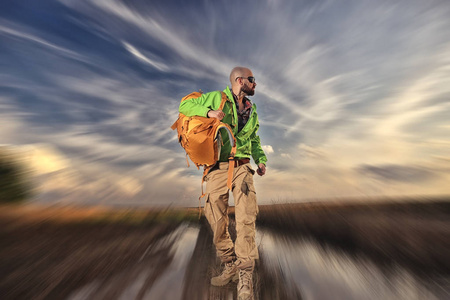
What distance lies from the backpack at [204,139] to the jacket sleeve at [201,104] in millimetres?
57

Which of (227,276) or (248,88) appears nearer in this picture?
(227,276)

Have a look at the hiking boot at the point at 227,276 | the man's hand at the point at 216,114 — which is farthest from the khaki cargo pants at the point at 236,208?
the man's hand at the point at 216,114

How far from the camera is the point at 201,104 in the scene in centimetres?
348

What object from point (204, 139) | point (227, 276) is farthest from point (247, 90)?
point (227, 276)

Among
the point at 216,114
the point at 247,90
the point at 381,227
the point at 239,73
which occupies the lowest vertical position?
the point at 381,227

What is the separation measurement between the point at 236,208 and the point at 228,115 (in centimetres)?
124

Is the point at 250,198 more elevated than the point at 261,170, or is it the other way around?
the point at 261,170

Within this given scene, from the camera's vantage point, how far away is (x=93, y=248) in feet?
14.0

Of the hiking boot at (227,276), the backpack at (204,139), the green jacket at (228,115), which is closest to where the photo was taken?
the hiking boot at (227,276)

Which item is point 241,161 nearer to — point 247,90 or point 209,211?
point 209,211

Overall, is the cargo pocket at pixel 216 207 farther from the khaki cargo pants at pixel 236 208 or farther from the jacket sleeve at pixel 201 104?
the jacket sleeve at pixel 201 104

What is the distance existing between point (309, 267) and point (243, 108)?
231cm

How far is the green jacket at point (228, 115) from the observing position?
11.1 feet

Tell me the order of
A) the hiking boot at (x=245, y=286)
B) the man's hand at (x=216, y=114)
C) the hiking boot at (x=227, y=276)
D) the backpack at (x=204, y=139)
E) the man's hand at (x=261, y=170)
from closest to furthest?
the hiking boot at (x=245, y=286), the hiking boot at (x=227, y=276), the man's hand at (x=216, y=114), the backpack at (x=204, y=139), the man's hand at (x=261, y=170)
